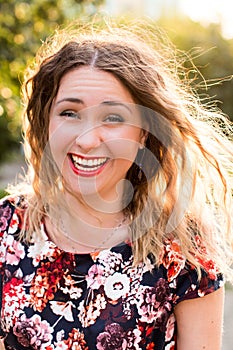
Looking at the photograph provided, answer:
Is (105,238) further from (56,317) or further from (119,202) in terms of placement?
(56,317)

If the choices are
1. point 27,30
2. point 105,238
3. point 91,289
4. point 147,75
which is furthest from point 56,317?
point 27,30

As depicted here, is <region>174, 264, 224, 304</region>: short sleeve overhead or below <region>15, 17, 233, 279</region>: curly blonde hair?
below

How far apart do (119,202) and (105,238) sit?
0.40ft

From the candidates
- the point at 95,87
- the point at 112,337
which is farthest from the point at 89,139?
the point at 112,337

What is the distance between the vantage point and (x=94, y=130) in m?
2.08

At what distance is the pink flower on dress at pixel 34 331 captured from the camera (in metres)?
2.13

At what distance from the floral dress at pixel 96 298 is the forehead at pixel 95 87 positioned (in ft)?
1.50

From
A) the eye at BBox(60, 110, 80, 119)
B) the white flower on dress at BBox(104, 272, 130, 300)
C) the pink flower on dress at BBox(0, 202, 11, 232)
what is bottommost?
the white flower on dress at BBox(104, 272, 130, 300)

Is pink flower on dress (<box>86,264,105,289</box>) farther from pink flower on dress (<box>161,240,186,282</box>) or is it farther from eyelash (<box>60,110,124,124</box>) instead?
eyelash (<box>60,110,124,124</box>)

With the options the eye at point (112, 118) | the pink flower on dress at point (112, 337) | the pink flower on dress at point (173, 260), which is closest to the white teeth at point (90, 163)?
the eye at point (112, 118)

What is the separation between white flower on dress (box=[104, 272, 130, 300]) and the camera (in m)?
2.11

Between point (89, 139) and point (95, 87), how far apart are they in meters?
0.16

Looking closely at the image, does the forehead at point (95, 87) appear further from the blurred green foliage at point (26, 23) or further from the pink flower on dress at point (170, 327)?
the blurred green foliage at point (26, 23)

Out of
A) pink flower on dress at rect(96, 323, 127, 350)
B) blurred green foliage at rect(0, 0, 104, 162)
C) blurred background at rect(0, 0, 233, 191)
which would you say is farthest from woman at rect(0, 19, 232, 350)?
blurred green foliage at rect(0, 0, 104, 162)
